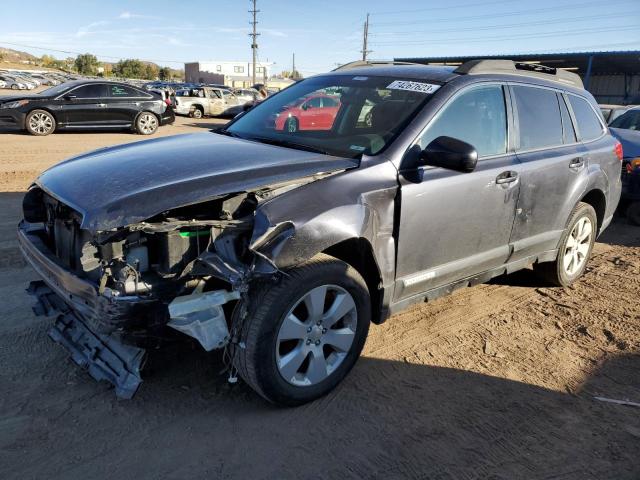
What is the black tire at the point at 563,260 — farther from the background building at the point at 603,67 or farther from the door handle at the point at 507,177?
the background building at the point at 603,67

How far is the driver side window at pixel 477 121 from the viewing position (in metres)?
3.44

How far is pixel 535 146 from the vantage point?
4.16 m

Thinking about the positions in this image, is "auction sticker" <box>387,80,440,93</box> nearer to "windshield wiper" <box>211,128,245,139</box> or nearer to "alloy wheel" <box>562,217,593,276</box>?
"windshield wiper" <box>211,128,245,139</box>

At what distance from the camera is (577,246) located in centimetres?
503

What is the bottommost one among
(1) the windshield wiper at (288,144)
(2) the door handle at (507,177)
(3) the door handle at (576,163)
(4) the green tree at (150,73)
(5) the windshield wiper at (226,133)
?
(2) the door handle at (507,177)

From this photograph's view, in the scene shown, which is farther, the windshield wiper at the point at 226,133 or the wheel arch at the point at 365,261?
the windshield wiper at the point at 226,133

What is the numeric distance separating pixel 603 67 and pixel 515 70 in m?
35.7

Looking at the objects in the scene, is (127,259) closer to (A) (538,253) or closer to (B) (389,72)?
(B) (389,72)

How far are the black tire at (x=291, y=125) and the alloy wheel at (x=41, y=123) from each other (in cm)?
1238

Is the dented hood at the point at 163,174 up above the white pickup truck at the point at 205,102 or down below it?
below

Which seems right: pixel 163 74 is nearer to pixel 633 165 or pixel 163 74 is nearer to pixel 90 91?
pixel 90 91

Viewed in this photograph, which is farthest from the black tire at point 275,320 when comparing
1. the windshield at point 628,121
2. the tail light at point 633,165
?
the windshield at point 628,121

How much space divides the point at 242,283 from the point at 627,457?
224cm

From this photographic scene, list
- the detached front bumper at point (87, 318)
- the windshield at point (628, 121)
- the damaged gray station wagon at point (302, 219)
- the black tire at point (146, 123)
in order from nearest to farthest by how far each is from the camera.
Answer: the detached front bumper at point (87, 318), the damaged gray station wagon at point (302, 219), the windshield at point (628, 121), the black tire at point (146, 123)
